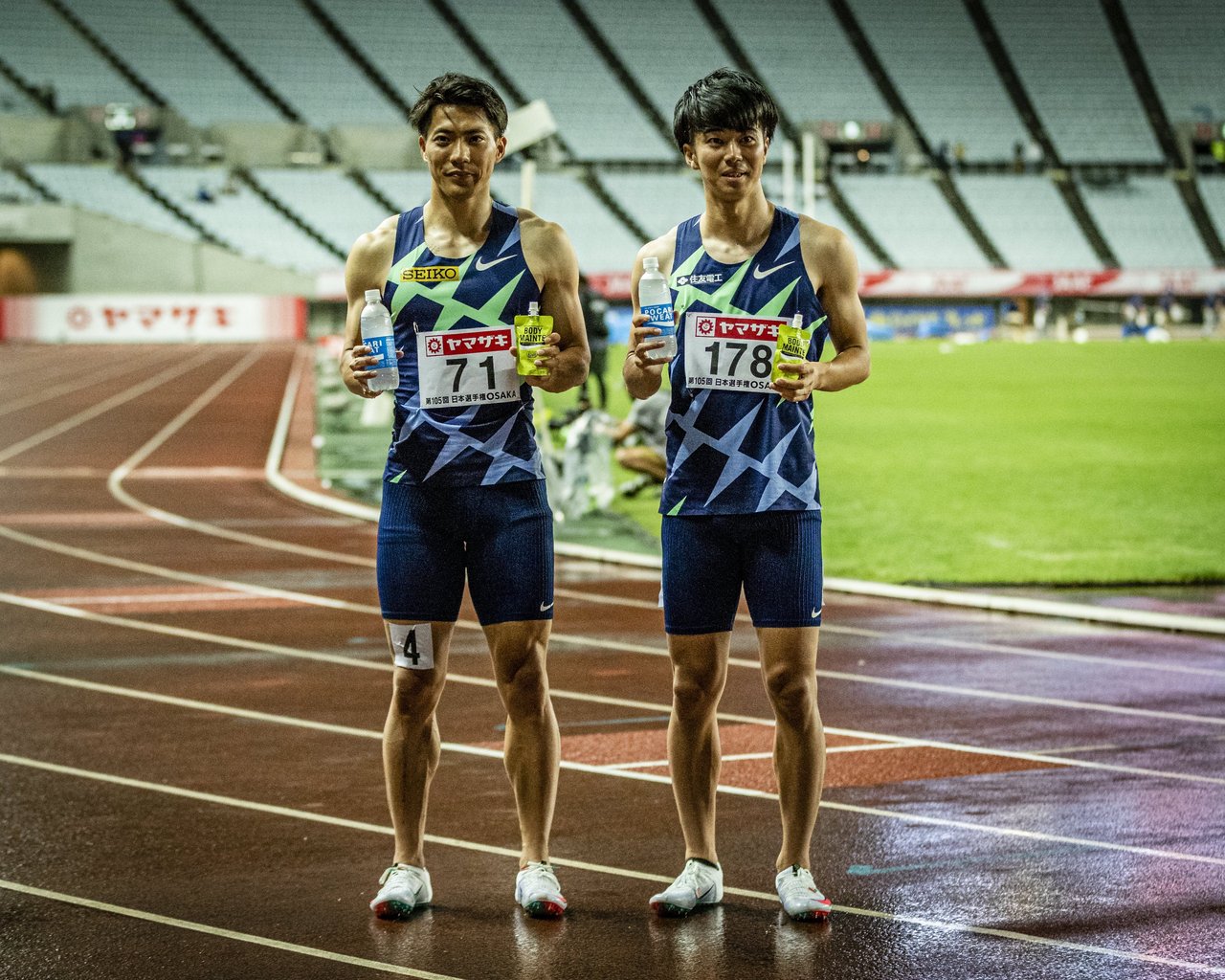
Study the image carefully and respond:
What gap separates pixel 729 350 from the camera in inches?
155

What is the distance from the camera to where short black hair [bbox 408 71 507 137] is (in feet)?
12.8

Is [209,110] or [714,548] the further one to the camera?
[209,110]

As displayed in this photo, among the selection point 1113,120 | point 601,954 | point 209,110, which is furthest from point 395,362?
point 1113,120

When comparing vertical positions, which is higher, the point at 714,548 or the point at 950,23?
the point at 950,23

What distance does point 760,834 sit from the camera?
4.73m

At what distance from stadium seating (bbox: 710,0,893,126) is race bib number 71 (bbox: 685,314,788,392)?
173ft

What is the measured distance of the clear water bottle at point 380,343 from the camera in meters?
3.90

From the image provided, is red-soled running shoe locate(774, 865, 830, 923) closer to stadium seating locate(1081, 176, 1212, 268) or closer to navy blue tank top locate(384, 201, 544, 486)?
navy blue tank top locate(384, 201, 544, 486)

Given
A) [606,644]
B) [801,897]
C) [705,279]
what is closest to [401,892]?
[801,897]

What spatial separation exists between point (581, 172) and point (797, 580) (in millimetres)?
52278

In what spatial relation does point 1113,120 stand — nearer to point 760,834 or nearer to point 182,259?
point 182,259

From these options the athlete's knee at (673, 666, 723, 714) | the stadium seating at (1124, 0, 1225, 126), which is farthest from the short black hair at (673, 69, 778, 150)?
the stadium seating at (1124, 0, 1225, 126)

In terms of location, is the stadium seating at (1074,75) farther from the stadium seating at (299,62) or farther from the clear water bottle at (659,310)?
the clear water bottle at (659,310)

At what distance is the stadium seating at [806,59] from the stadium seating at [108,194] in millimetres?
20289
